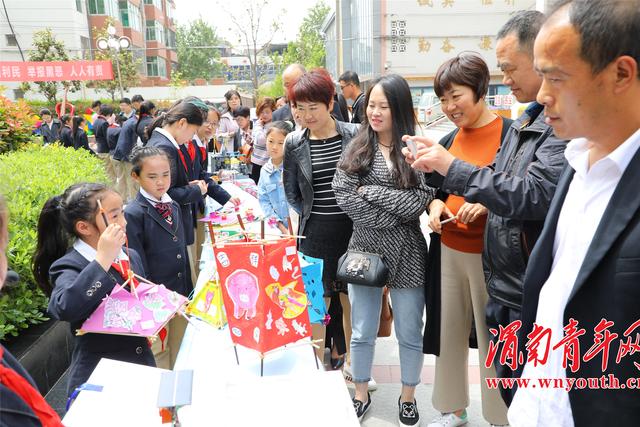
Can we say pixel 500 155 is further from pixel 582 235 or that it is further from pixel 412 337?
pixel 412 337

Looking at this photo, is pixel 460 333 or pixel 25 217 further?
pixel 25 217

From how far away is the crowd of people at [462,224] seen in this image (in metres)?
1.07

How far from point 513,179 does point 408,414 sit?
144cm

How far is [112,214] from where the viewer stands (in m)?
2.00

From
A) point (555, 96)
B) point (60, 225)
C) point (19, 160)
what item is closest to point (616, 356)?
point (555, 96)

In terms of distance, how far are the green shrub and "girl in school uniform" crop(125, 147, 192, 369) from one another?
0.58 metres

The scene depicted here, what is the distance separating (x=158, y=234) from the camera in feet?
8.50

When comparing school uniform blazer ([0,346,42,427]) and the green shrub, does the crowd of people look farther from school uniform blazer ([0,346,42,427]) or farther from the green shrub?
the green shrub

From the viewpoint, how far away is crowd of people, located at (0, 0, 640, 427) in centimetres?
107

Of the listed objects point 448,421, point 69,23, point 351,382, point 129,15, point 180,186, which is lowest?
point 351,382

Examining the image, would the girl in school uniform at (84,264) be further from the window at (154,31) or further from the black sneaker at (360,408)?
the window at (154,31)

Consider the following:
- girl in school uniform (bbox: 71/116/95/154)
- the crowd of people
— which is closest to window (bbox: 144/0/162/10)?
girl in school uniform (bbox: 71/116/95/154)

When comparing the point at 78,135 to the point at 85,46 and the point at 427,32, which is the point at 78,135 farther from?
the point at 427,32

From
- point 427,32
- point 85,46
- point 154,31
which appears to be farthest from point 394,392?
point 154,31
